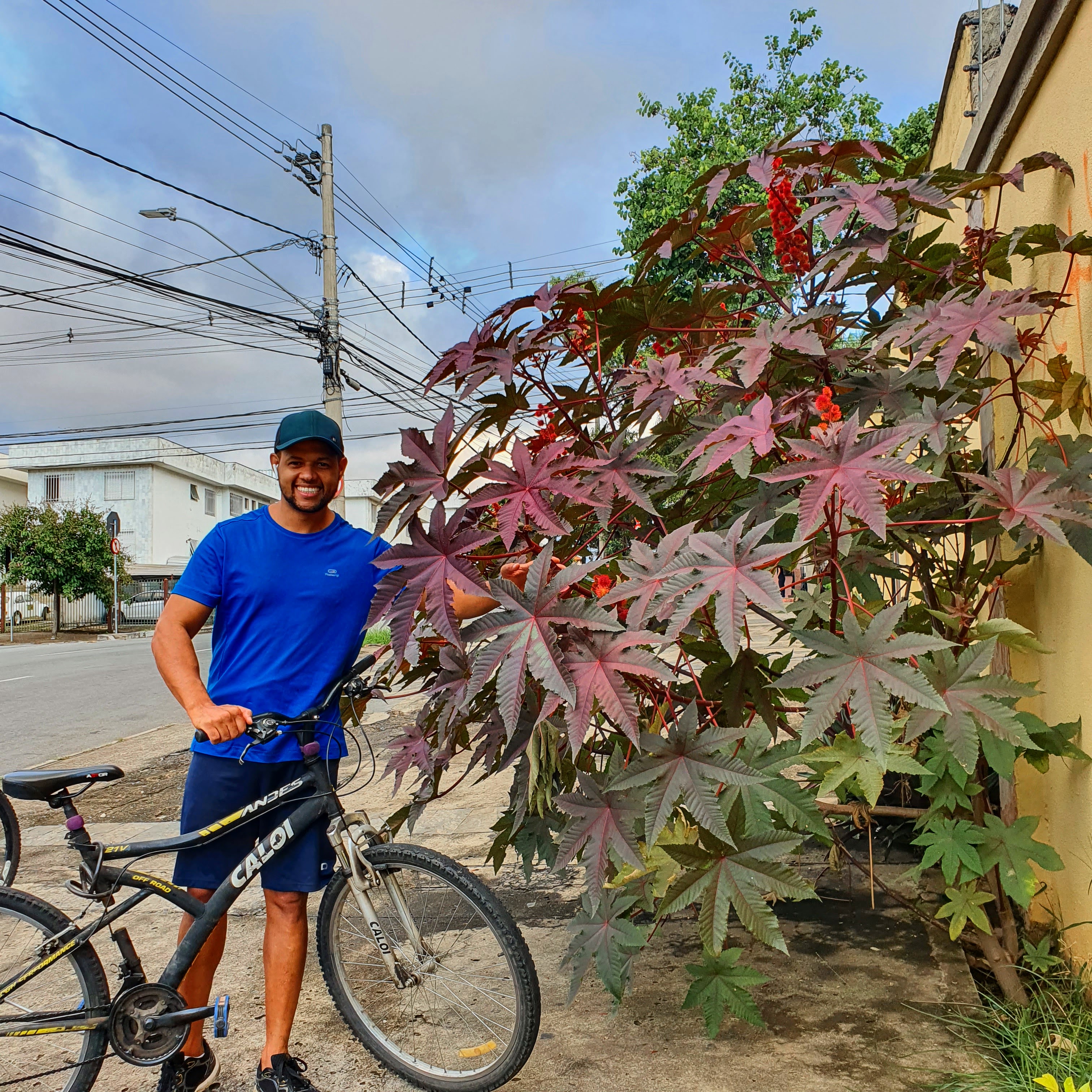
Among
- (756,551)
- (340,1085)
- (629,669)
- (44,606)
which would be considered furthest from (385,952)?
(44,606)

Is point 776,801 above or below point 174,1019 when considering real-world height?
above

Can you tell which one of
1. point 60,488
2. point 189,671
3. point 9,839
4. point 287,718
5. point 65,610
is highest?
point 60,488

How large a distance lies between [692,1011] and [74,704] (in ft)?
35.2

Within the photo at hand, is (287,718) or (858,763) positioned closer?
(858,763)

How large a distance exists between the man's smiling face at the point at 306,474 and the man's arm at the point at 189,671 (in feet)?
1.24

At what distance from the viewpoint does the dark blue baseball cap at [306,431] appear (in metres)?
2.47

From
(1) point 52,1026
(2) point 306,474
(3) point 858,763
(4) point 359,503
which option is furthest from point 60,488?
(3) point 858,763

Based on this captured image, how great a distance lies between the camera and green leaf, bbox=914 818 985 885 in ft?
7.12

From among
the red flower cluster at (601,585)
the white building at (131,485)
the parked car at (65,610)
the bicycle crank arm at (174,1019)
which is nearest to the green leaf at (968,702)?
the red flower cluster at (601,585)

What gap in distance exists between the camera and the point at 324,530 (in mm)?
2580

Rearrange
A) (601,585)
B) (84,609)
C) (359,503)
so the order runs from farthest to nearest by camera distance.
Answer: (359,503)
(84,609)
(601,585)

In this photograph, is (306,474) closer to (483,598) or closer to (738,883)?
(483,598)

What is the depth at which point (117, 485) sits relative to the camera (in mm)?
37875

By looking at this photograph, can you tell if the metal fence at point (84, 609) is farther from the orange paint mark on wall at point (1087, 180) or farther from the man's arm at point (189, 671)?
the orange paint mark on wall at point (1087, 180)
